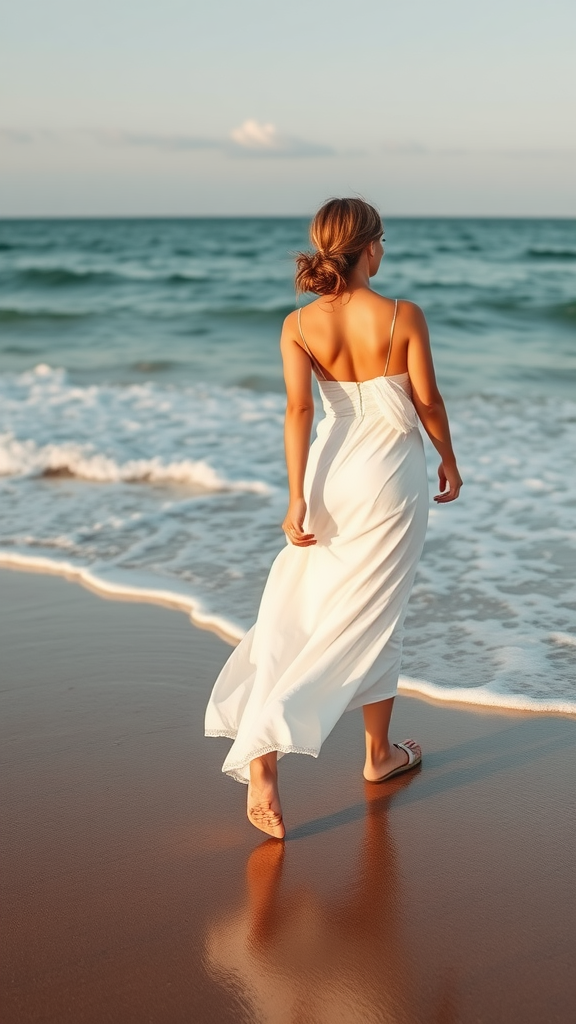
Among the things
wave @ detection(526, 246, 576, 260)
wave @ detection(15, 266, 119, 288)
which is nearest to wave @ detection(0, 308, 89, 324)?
wave @ detection(15, 266, 119, 288)

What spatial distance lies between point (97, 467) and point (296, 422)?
515cm

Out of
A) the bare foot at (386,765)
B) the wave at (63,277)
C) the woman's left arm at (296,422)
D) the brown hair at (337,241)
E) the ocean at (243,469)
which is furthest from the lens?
the wave at (63,277)

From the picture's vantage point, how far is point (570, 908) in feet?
9.05

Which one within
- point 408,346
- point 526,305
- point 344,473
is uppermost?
point 408,346

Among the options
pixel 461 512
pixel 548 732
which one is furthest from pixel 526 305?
pixel 548 732

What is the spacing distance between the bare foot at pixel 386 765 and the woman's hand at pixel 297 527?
840mm

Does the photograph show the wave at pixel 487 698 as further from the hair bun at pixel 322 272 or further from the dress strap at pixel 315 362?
the hair bun at pixel 322 272

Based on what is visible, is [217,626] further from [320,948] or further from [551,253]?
[551,253]

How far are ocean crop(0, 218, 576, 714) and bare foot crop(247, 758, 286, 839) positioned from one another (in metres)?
1.15

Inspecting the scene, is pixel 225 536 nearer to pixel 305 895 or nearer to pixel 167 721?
pixel 167 721

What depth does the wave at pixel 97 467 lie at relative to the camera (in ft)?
25.6

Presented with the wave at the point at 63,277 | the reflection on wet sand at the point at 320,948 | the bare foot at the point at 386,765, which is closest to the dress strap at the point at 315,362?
the bare foot at the point at 386,765

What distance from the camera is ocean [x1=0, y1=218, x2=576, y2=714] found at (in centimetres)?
492

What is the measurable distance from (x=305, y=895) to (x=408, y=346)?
1.63 metres
